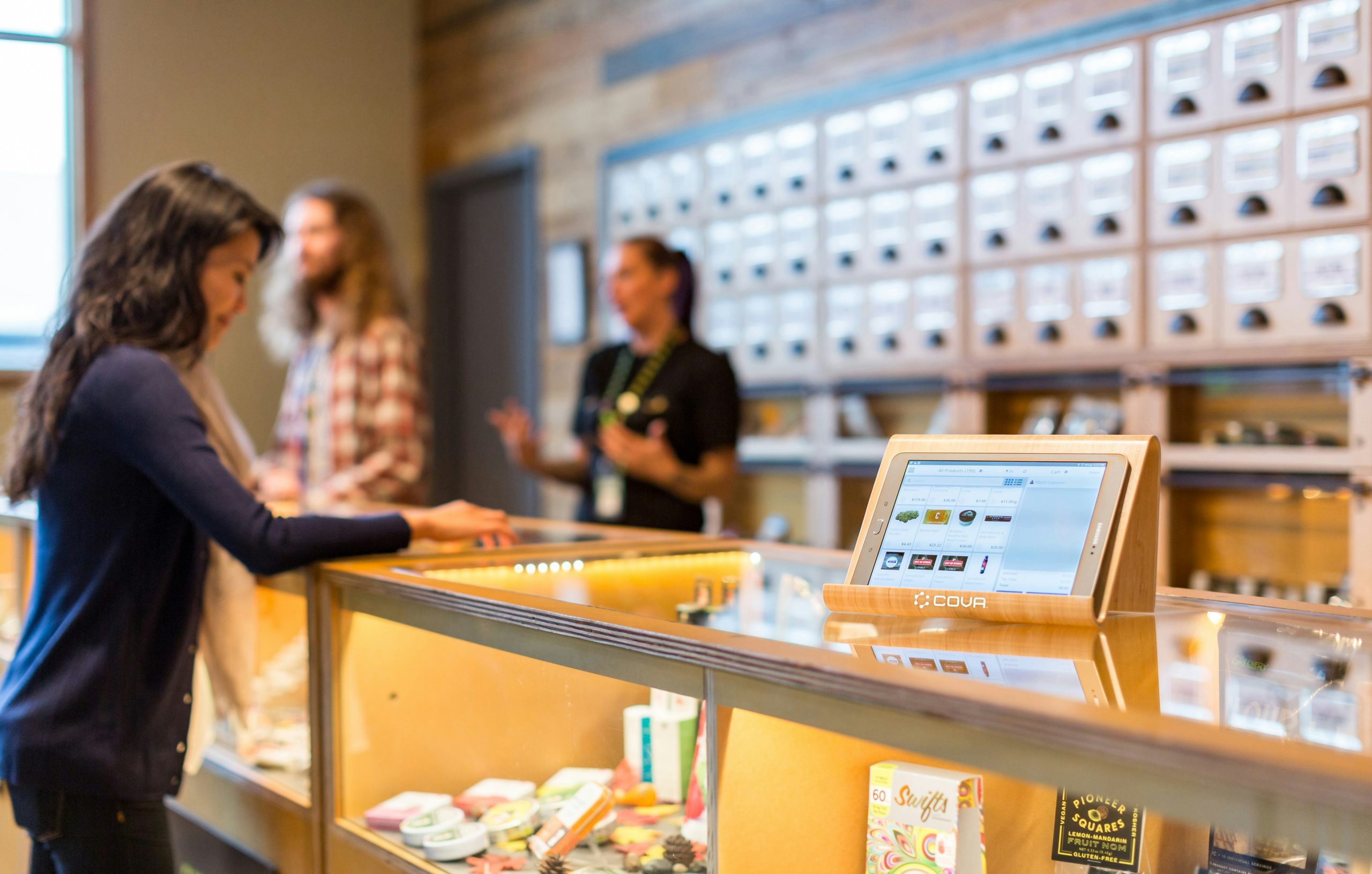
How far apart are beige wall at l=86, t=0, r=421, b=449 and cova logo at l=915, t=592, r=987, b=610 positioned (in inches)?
197

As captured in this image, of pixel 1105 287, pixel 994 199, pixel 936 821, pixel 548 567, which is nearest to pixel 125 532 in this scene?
pixel 548 567

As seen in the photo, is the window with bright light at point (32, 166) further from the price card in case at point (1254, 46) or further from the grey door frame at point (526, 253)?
the price card in case at point (1254, 46)

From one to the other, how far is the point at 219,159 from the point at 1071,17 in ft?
12.8

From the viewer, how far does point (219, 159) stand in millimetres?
5562

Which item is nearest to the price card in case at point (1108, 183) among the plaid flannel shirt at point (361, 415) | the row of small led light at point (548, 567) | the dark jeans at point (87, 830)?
the plaid flannel shirt at point (361, 415)

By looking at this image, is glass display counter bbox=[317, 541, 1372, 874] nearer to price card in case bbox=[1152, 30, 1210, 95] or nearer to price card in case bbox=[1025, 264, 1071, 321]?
price card in case bbox=[1025, 264, 1071, 321]

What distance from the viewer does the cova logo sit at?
1.05m

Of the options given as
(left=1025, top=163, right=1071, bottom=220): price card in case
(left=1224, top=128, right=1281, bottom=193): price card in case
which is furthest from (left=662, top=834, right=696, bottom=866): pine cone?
(left=1025, top=163, right=1071, bottom=220): price card in case

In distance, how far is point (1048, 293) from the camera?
11.0 feet

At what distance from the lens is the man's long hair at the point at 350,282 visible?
→ 114 inches

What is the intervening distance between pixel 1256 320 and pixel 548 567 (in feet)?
7.13

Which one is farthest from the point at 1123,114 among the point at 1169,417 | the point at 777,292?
the point at 777,292

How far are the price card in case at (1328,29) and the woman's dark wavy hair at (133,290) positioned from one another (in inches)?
99.1

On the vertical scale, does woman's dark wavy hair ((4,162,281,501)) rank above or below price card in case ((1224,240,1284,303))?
below
